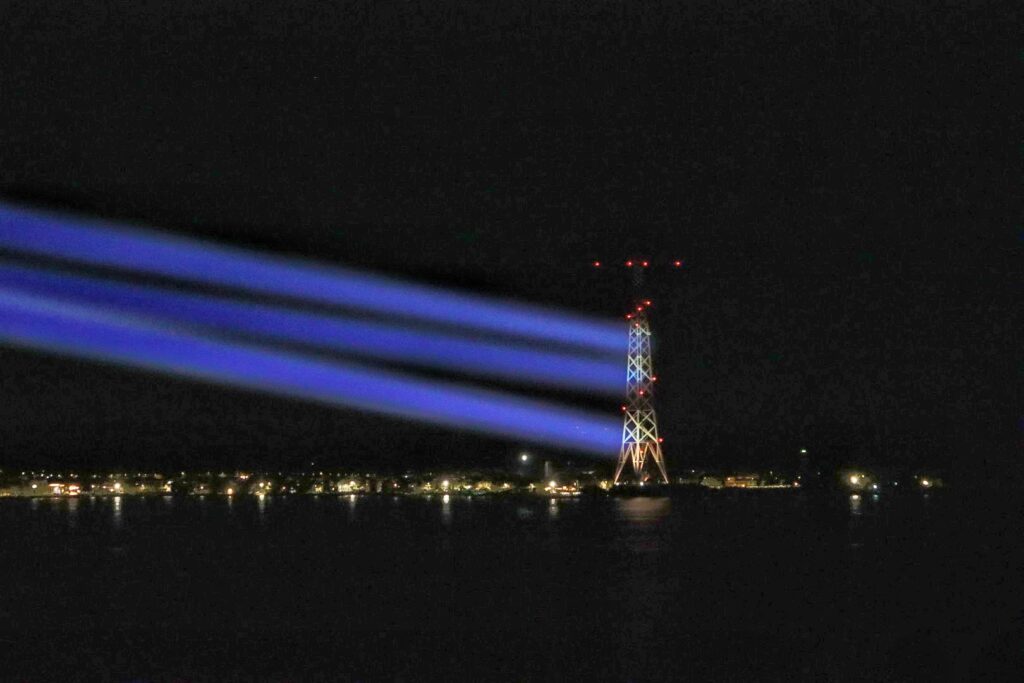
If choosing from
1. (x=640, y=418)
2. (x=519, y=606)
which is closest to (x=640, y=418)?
(x=640, y=418)

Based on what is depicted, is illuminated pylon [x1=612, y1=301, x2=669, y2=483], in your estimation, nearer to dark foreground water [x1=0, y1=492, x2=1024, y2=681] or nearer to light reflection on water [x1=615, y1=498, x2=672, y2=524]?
light reflection on water [x1=615, y1=498, x2=672, y2=524]

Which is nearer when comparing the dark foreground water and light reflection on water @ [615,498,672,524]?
the dark foreground water

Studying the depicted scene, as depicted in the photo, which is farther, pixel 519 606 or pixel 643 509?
pixel 643 509

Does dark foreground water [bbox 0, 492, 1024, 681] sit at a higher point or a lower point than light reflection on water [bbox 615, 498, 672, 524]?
higher

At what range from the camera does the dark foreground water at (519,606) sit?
8508 mm

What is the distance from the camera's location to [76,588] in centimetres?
1405

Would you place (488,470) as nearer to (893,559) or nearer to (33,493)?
(33,493)

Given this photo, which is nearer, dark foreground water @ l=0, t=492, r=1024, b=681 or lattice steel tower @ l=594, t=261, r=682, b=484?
dark foreground water @ l=0, t=492, r=1024, b=681

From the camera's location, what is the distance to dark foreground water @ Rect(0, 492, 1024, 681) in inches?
335

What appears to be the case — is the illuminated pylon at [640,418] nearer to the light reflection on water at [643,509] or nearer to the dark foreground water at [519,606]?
the light reflection on water at [643,509]

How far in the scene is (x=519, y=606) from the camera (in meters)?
11.8

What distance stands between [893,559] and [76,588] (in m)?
9.12

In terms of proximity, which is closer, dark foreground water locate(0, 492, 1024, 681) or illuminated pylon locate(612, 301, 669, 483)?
dark foreground water locate(0, 492, 1024, 681)

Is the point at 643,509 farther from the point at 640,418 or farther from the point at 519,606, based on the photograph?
the point at 519,606
